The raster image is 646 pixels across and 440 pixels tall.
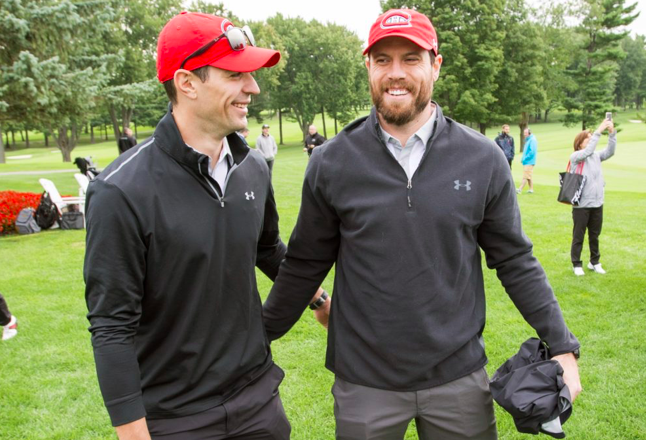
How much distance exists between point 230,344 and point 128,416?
50 centimetres

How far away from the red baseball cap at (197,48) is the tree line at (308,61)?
10168 millimetres

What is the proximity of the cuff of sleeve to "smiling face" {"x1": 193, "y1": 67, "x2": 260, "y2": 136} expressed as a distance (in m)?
1.11

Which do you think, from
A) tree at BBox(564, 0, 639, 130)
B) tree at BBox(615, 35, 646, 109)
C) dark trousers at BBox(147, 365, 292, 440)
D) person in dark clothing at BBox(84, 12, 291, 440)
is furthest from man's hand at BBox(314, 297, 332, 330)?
tree at BBox(615, 35, 646, 109)

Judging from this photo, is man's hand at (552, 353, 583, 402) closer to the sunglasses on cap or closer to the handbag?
the sunglasses on cap

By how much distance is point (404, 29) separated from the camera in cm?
241

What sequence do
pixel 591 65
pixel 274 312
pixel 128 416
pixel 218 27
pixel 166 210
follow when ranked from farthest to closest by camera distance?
1. pixel 591 65
2. pixel 274 312
3. pixel 218 27
4. pixel 166 210
5. pixel 128 416

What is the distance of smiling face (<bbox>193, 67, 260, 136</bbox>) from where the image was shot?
2225 mm

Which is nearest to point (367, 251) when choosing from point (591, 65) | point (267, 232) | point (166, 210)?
point (267, 232)

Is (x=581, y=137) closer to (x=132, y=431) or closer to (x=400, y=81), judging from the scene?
(x=400, y=81)

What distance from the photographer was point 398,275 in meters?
2.37

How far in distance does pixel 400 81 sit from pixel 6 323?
5.62 metres

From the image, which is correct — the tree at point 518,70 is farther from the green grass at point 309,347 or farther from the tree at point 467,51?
the green grass at point 309,347

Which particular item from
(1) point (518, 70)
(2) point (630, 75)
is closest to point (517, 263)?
(1) point (518, 70)

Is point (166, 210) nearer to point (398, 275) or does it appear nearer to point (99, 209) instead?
point (99, 209)
